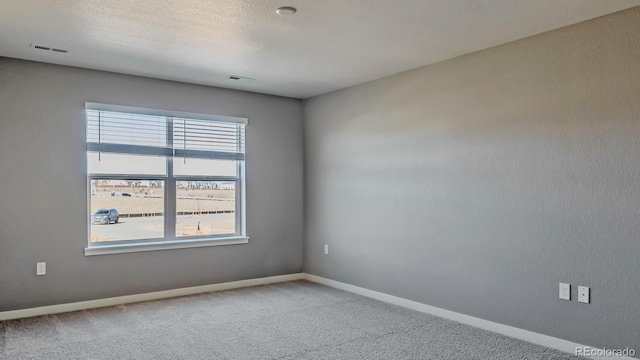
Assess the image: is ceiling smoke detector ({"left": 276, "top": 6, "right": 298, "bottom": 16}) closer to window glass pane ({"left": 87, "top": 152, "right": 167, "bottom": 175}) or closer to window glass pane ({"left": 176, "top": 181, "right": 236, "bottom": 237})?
window glass pane ({"left": 87, "top": 152, "right": 167, "bottom": 175})

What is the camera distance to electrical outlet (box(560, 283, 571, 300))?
327cm

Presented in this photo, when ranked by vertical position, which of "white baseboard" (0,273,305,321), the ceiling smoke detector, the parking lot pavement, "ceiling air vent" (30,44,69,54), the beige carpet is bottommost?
the beige carpet

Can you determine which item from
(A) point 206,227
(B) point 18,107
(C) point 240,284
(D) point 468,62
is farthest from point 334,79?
(B) point 18,107

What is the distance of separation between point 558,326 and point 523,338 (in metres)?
0.30

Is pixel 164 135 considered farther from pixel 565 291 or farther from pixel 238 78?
pixel 565 291

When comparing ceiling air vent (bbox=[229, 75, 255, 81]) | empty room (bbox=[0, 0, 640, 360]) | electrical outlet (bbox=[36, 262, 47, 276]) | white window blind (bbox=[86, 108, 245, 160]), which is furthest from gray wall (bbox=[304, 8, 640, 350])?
electrical outlet (bbox=[36, 262, 47, 276])

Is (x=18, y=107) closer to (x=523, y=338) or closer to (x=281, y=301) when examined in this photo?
(x=281, y=301)

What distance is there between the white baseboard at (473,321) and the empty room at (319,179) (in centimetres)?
2

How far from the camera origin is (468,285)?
3.96 metres

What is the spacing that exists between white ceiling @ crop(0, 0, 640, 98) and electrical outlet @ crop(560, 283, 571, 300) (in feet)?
6.18

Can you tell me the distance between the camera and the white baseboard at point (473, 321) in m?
3.32

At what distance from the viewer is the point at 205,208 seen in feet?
17.4

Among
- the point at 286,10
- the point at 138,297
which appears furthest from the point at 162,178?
the point at 286,10

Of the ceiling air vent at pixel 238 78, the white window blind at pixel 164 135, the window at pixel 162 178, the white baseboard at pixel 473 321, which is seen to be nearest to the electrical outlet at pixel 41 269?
the window at pixel 162 178
